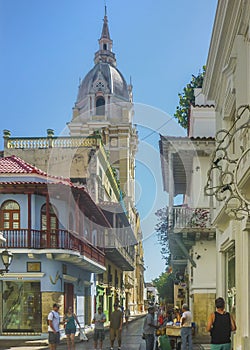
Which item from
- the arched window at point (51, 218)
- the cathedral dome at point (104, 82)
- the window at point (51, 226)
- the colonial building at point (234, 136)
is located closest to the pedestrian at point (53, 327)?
the colonial building at point (234, 136)

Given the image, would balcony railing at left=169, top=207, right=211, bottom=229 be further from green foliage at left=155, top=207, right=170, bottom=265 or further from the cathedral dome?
the cathedral dome

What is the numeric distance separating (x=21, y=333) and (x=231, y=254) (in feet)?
43.3

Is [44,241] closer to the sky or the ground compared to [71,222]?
closer to the ground

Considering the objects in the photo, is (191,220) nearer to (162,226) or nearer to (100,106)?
(162,226)

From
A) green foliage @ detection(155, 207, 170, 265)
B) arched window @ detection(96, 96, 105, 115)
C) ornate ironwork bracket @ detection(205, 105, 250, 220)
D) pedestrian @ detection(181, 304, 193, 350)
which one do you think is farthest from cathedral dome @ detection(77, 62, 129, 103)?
ornate ironwork bracket @ detection(205, 105, 250, 220)

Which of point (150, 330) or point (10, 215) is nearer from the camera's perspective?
point (150, 330)

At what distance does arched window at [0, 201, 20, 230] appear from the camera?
2612 cm

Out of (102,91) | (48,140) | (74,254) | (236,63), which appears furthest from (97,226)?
(102,91)

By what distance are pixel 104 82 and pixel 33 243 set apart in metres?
51.1

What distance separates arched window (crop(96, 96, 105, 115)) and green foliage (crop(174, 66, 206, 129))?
1780 inches

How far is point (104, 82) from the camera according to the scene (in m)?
75.1

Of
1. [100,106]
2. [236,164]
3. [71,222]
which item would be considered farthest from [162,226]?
[100,106]

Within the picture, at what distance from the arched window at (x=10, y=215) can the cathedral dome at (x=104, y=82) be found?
49334 millimetres

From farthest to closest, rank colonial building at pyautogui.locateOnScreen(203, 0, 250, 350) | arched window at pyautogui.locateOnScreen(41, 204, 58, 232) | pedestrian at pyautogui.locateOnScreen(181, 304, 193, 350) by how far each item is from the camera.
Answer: arched window at pyautogui.locateOnScreen(41, 204, 58, 232), pedestrian at pyautogui.locateOnScreen(181, 304, 193, 350), colonial building at pyautogui.locateOnScreen(203, 0, 250, 350)
